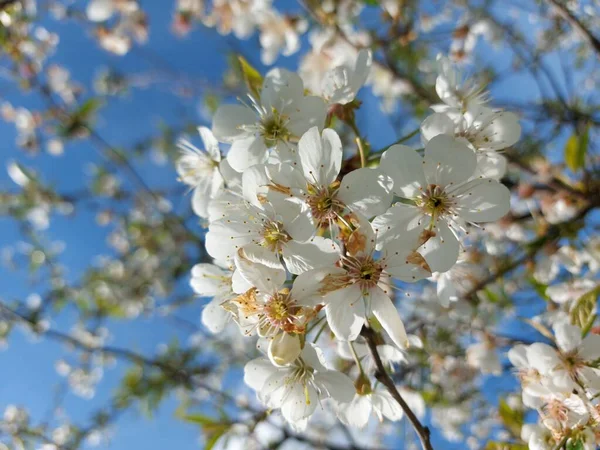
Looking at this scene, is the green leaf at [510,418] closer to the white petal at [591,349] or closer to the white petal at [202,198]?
the white petal at [591,349]

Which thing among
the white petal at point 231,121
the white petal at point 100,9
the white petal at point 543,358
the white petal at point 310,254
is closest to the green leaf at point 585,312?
the white petal at point 543,358

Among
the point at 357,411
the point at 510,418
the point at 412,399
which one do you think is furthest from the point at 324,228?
the point at 412,399

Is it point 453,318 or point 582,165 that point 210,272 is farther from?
point 582,165

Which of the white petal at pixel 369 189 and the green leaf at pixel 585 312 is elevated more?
the white petal at pixel 369 189

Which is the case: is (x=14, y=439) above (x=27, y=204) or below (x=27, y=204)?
below

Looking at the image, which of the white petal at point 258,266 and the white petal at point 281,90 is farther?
the white petal at point 281,90

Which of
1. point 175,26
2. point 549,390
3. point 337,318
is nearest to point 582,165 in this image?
point 549,390

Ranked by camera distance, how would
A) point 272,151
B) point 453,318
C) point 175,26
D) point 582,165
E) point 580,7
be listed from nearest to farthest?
point 272,151 < point 582,165 < point 453,318 < point 580,7 < point 175,26

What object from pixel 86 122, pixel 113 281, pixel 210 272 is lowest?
pixel 113 281
